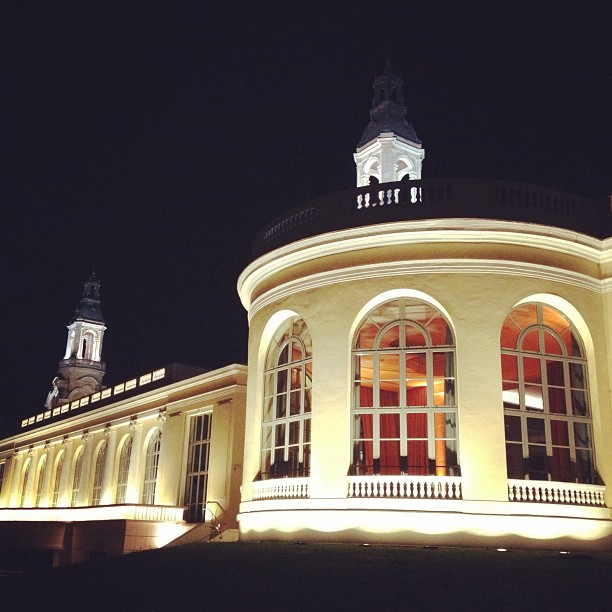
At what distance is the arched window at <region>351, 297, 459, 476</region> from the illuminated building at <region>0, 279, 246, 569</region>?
20.9 ft

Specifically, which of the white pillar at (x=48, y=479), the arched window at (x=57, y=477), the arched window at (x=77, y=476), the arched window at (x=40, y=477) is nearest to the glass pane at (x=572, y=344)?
the arched window at (x=77, y=476)

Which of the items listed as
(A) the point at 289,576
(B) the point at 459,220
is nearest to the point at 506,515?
(A) the point at 289,576

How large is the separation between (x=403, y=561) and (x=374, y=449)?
314cm

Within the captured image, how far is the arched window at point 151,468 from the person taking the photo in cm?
2698

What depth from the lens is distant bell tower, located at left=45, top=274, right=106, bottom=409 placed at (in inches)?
2115

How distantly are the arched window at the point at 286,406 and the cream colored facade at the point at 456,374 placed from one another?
1.53 ft

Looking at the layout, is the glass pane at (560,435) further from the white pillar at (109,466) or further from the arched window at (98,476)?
the arched window at (98,476)

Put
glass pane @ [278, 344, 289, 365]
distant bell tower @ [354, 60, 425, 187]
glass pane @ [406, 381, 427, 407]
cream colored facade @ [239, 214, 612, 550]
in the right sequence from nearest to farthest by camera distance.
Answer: cream colored facade @ [239, 214, 612, 550]
glass pane @ [278, 344, 289, 365]
glass pane @ [406, 381, 427, 407]
distant bell tower @ [354, 60, 425, 187]

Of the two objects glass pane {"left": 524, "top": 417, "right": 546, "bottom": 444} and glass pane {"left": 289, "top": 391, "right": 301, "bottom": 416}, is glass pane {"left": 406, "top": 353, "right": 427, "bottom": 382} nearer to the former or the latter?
glass pane {"left": 524, "top": 417, "right": 546, "bottom": 444}

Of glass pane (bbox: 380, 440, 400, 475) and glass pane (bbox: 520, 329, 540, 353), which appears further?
glass pane (bbox: 380, 440, 400, 475)

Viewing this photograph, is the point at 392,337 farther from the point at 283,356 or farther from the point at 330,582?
the point at 330,582

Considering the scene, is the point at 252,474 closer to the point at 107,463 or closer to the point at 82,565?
the point at 82,565

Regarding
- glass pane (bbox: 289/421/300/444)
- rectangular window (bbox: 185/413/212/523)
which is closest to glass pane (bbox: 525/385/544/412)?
glass pane (bbox: 289/421/300/444)

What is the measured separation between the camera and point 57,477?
37.1 m
